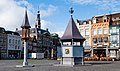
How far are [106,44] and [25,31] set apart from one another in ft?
116

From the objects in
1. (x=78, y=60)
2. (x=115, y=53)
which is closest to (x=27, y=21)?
(x=78, y=60)

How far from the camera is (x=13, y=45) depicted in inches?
3462

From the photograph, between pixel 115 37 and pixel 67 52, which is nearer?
pixel 67 52

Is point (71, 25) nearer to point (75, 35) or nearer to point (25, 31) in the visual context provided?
point (75, 35)

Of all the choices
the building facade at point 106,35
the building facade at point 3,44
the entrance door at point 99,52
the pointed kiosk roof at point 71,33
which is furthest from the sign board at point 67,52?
the building facade at point 3,44

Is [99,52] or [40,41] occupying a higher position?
[40,41]

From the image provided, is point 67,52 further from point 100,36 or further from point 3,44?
point 3,44

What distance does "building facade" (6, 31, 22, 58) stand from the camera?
3366 inches

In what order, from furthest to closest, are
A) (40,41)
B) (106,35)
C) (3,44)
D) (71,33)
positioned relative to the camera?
(40,41), (3,44), (106,35), (71,33)

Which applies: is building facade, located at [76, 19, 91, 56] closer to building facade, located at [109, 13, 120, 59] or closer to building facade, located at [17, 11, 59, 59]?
building facade, located at [109, 13, 120, 59]

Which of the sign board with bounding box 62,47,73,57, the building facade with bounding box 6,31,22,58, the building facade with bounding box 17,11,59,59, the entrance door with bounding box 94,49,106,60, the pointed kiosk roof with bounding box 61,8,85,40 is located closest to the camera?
the sign board with bounding box 62,47,73,57

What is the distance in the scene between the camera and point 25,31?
92.0 ft

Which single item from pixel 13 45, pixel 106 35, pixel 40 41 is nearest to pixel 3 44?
pixel 13 45

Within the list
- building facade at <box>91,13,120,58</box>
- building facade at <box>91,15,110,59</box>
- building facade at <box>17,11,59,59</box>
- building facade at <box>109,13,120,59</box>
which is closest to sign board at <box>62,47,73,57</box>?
building facade at <box>109,13,120,59</box>
